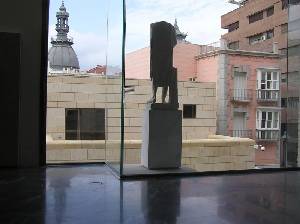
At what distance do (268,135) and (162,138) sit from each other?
9.01 feet

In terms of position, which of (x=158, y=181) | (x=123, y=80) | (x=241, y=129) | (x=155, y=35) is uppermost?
(x=155, y=35)

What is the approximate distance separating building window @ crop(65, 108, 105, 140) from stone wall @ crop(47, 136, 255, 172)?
95 mm

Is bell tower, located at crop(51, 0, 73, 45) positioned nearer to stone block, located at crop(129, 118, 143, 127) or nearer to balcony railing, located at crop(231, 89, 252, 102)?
stone block, located at crop(129, 118, 143, 127)

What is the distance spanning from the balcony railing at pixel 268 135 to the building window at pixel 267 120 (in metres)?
0.07

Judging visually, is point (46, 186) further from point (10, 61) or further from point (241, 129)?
point (241, 129)

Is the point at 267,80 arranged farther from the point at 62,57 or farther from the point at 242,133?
the point at 62,57

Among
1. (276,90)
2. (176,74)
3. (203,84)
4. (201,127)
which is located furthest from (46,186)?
(276,90)

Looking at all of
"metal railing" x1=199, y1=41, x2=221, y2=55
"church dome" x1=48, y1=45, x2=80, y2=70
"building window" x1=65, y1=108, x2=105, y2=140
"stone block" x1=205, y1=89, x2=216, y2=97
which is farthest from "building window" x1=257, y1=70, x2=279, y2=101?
"church dome" x1=48, y1=45, x2=80, y2=70

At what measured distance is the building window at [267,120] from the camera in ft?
21.2

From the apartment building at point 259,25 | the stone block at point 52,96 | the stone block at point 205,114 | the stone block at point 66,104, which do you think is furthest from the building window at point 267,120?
the stone block at point 52,96

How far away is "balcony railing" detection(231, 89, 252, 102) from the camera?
7221 mm

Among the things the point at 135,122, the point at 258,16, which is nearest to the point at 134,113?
the point at 135,122

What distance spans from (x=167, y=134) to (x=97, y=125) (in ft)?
3.97

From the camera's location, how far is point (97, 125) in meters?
5.59
